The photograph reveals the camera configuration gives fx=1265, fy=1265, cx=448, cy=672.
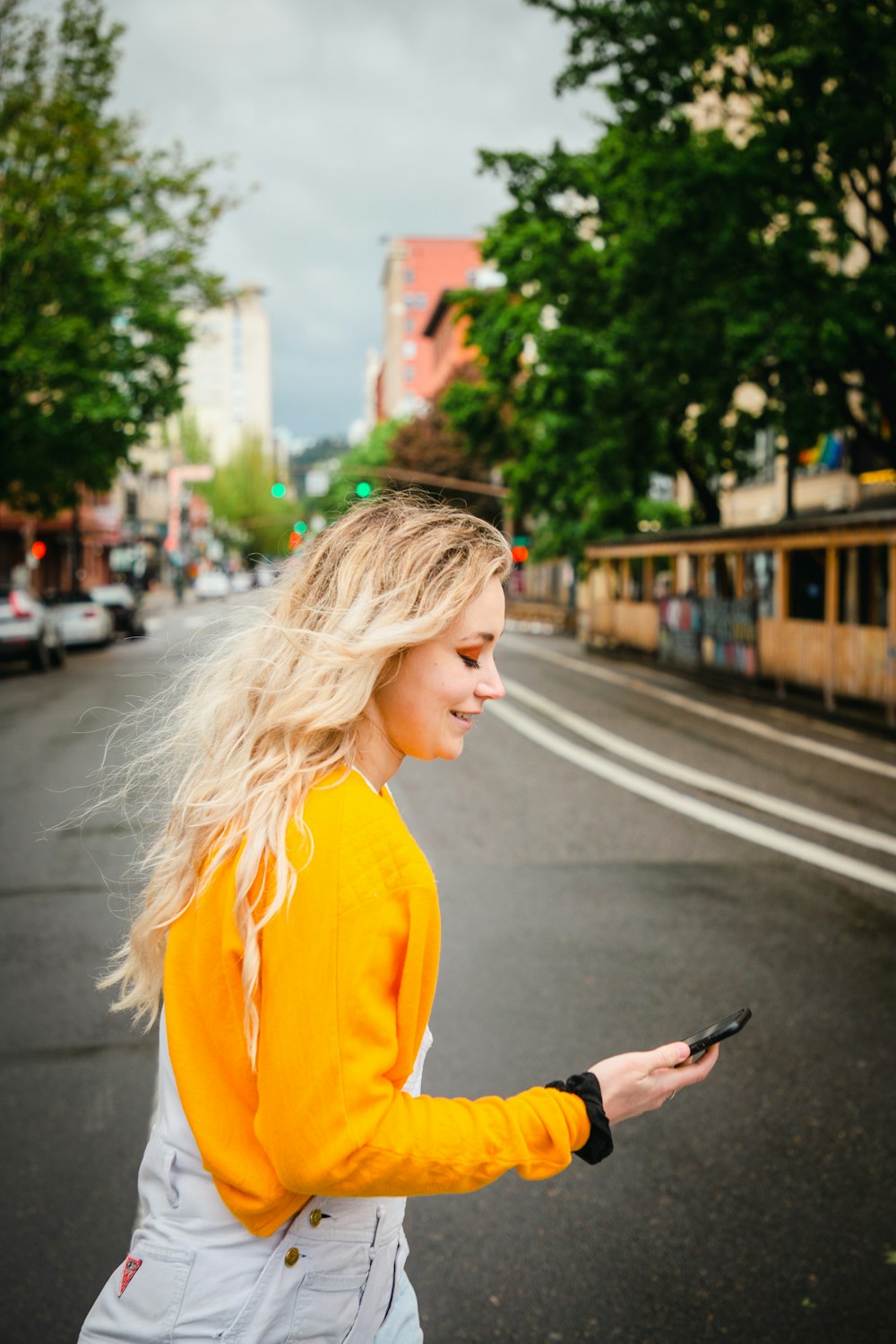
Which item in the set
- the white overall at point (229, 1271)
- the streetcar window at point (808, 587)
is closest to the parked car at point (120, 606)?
the streetcar window at point (808, 587)

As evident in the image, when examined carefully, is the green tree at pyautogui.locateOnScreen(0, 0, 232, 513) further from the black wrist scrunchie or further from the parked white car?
the black wrist scrunchie

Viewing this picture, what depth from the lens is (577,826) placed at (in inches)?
388

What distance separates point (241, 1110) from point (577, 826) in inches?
329

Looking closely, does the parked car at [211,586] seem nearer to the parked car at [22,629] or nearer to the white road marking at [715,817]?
the parked car at [22,629]

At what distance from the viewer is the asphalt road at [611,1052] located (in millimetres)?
3328

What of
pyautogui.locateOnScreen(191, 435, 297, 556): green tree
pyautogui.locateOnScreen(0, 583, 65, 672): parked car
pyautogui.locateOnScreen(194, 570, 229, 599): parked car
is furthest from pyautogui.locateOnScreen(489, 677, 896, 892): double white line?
pyautogui.locateOnScreen(191, 435, 297, 556): green tree

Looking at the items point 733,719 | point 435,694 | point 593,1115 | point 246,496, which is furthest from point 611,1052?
point 246,496

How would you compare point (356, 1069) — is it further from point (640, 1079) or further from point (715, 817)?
point (715, 817)

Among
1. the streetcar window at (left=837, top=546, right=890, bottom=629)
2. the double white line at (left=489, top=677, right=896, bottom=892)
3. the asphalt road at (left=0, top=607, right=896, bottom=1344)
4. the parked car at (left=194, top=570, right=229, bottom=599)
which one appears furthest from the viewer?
the parked car at (left=194, top=570, right=229, bottom=599)

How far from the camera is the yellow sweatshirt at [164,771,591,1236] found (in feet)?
4.81

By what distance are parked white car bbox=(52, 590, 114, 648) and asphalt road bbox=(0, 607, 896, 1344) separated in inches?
831

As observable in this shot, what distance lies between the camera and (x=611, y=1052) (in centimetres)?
496

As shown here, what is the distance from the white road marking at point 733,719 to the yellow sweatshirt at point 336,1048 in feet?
38.2

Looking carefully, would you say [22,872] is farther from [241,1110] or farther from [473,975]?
[241,1110]
